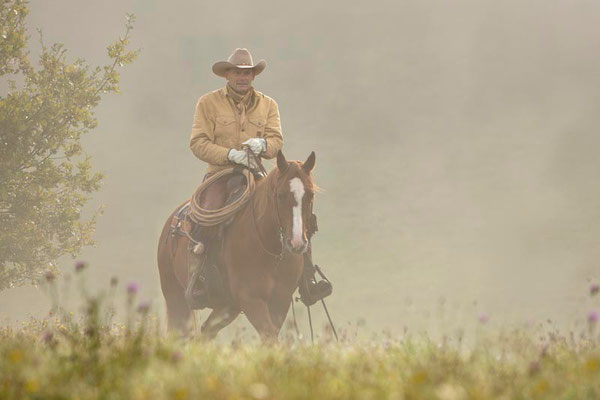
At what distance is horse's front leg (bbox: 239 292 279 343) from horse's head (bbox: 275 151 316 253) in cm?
91

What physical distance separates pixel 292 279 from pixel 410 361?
433 centimetres

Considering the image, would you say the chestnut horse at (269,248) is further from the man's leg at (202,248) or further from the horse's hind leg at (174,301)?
the horse's hind leg at (174,301)

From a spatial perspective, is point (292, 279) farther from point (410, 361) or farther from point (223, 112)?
point (410, 361)

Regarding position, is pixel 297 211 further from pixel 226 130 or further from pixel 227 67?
pixel 227 67

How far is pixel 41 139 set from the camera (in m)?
22.7

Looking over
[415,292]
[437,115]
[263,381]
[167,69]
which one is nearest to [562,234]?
[415,292]

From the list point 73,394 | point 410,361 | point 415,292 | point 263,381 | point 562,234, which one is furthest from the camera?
point 562,234

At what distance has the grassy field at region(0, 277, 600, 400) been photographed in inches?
156

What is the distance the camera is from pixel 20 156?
2212cm

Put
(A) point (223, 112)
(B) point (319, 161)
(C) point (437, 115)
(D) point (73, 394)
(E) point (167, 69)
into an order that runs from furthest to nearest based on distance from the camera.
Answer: (E) point (167, 69) → (C) point (437, 115) → (B) point (319, 161) → (A) point (223, 112) → (D) point (73, 394)

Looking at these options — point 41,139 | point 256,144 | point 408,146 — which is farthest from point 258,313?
point 408,146

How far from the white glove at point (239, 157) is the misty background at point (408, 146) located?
40541mm

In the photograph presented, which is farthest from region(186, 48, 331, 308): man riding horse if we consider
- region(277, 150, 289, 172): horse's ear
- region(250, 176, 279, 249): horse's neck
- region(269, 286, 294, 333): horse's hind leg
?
region(277, 150, 289, 172): horse's ear

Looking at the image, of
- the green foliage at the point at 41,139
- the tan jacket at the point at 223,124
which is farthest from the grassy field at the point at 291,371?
the green foliage at the point at 41,139
